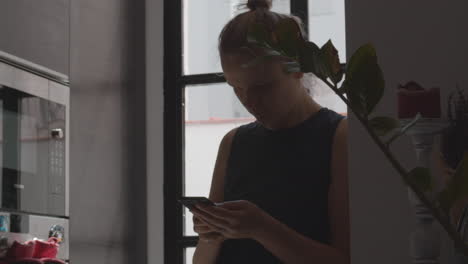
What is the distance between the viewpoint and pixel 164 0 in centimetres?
336

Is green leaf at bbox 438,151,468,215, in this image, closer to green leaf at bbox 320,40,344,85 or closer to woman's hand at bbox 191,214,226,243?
green leaf at bbox 320,40,344,85

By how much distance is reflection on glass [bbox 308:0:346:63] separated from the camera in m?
3.09

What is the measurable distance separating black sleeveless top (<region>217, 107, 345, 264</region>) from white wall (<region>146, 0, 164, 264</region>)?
54.9 inches

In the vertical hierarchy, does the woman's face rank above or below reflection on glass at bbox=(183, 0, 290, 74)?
below

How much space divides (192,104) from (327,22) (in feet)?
2.23

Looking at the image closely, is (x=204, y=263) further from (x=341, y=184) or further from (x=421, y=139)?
(x=421, y=139)

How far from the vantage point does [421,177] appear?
43.4 inches

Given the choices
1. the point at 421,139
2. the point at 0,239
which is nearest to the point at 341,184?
the point at 421,139

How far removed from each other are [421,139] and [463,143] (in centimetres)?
7

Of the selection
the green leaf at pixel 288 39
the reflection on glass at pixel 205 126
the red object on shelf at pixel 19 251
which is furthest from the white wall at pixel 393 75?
the reflection on glass at pixel 205 126

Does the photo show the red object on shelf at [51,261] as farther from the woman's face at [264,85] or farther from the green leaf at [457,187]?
the green leaf at [457,187]

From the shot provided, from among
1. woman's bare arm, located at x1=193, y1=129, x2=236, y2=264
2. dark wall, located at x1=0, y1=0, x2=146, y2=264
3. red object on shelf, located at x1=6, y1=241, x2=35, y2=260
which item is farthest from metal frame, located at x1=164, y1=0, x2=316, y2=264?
woman's bare arm, located at x1=193, y1=129, x2=236, y2=264

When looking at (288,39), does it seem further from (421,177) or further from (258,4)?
(258,4)

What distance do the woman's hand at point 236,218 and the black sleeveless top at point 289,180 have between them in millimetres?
96
